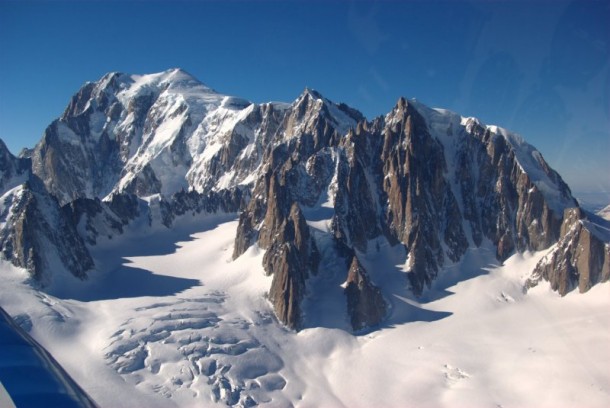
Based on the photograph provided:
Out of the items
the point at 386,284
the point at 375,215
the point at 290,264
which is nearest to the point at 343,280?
the point at 386,284

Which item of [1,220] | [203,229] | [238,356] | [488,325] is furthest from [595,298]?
[1,220]

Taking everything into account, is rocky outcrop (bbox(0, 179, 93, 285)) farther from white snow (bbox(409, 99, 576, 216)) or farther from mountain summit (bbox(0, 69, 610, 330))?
white snow (bbox(409, 99, 576, 216))

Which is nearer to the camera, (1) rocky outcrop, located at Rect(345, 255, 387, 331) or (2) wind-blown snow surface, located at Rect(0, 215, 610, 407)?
(2) wind-blown snow surface, located at Rect(0, 215, 610, 407)

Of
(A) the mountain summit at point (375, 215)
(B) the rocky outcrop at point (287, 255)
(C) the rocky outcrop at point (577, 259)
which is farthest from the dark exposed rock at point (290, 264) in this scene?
(C) the rocky outcrop at point (577, 259)

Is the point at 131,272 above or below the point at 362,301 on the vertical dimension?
above

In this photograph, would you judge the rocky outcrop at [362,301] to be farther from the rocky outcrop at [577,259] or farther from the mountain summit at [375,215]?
the rocky outcrop at [577,259]

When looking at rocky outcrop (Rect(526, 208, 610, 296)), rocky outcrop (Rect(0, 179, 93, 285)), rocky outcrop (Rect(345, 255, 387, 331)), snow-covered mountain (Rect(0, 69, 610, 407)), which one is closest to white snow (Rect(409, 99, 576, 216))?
snow-covered mountain (Rect(0, 69, 610, 407))

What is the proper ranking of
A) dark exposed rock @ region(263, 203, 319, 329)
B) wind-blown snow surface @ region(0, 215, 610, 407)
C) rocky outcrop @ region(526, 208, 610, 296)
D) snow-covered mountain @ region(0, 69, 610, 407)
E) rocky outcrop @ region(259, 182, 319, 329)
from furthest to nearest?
rocky outcrop @ region(526, 208, 610, 296), rocky outcrop @ region(259, 182, 319, 329), dark exposed rock @ region(263, 203, 319, 329), snow-covered mountain @ region(0, 69, 610, 407), wind-blown snow surface @ region(0, 215, 610, 407)

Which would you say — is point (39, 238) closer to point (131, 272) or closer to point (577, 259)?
point (131, 272)
